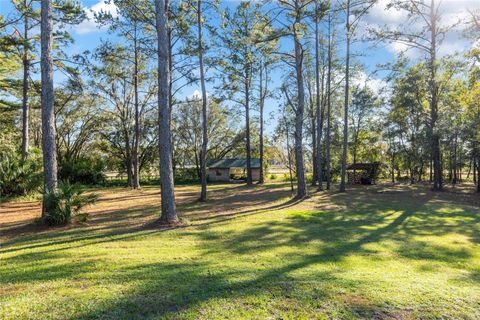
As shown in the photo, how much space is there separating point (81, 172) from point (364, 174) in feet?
82.1

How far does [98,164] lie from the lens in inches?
1104

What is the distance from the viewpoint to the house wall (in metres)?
33.6

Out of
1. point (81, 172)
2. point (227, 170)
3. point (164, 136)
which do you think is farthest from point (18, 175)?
point (227, 170)

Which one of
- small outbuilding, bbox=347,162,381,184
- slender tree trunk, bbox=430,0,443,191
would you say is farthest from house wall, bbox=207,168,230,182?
slender tree trunk, bbox=430,0,443,191

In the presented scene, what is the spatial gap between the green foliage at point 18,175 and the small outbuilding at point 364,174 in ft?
74.4

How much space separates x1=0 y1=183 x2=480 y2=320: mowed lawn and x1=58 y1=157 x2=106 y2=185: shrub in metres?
17.9

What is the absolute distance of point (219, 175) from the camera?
34000mm

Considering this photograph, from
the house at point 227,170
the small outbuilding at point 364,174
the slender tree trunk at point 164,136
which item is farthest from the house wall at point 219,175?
the slender tree trunk at point 164,136

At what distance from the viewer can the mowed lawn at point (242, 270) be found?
2912 mm

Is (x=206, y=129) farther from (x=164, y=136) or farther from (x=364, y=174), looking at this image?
(x=364, y=174)

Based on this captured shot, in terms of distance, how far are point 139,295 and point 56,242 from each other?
13.1ft

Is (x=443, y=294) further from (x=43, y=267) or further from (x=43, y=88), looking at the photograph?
(x=43, y=88)

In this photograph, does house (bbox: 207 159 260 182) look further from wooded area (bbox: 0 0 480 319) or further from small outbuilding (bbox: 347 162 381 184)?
small outbuilding (bbox: 347 162 381 184)

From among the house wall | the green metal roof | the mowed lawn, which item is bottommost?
the mowed lawn
